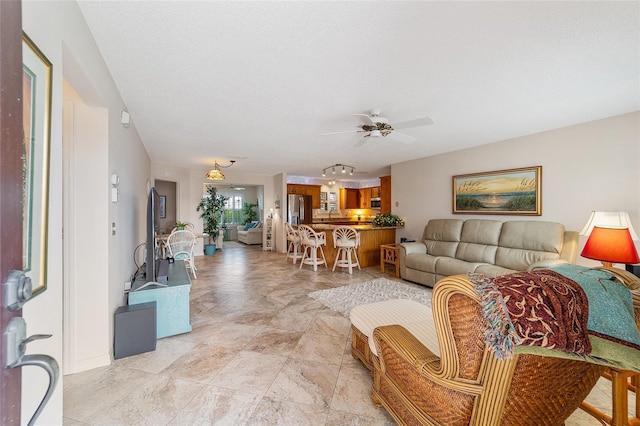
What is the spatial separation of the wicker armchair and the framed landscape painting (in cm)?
352

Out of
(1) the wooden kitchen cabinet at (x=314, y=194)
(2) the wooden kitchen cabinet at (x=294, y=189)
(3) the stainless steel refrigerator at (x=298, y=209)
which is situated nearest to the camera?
(3) the stainless steel refrigerator at (x=298, y=209)

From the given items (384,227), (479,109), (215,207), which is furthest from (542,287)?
(215,207)

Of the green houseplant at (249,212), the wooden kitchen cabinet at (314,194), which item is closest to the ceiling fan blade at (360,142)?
the wooden kitchen cabinet at (314,194)

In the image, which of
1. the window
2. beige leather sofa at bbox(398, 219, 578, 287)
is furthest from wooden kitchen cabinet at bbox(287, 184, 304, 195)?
beige leather sofa at bbox(398, 219, 578, 287)

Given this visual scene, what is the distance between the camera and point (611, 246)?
2.43 meters

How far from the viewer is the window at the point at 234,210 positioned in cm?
1177

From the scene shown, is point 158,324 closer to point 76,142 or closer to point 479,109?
point 76,142

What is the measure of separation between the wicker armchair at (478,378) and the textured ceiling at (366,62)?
5.18 ft

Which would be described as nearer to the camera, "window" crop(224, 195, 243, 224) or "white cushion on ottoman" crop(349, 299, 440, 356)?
"white cushion on ottoman" crop(349, 299, 440, 356)

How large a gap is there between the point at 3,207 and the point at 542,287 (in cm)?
151

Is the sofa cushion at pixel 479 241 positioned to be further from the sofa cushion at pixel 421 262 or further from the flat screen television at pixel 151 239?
the flat screen television at pixel 151 239

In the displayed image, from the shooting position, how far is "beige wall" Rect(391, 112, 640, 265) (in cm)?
300

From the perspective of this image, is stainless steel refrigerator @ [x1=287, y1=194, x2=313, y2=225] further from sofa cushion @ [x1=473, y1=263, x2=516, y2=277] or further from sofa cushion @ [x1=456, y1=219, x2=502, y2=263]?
sofa cushion @ [x1=473, y1=263, x2=516, y2=277]

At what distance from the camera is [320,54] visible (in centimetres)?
183
